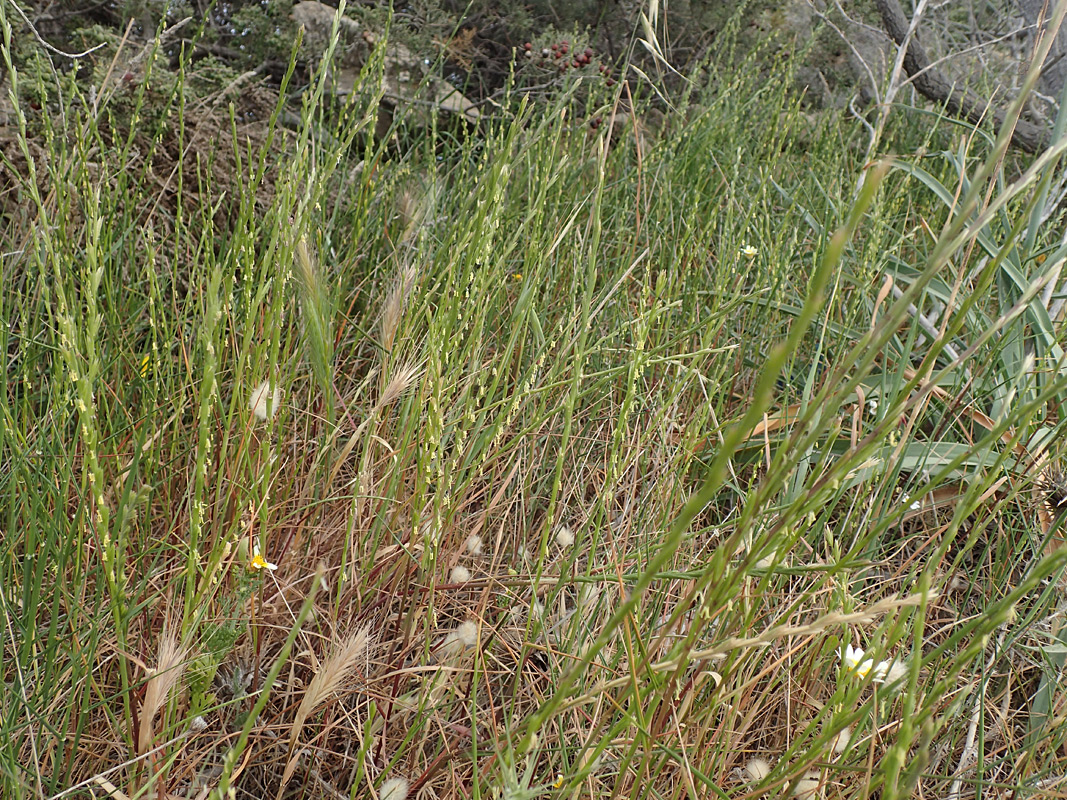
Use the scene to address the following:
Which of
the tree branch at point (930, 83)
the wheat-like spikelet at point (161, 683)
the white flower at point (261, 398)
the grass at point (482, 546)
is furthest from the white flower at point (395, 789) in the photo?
the tree branch at point (930, 83)

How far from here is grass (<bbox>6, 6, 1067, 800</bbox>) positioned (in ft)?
2.36

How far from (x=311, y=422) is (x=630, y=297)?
86 centimetres

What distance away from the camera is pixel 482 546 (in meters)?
1.31

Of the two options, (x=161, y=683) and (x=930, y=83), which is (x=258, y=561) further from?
(x=930, y=83)

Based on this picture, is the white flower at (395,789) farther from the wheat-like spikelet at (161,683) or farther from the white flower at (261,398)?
the white flower at (261,398)

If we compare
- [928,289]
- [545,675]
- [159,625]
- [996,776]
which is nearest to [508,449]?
[545,675]

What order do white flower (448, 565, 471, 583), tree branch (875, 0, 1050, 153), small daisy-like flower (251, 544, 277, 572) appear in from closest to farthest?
small daisy-like flower (251, 544, 277, 572) → white flower (448, 565, 471, 583) → tree branch (875, 0, 1050, 153)

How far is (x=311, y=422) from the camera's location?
1.43 m

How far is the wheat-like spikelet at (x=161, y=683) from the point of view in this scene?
29.2 inches

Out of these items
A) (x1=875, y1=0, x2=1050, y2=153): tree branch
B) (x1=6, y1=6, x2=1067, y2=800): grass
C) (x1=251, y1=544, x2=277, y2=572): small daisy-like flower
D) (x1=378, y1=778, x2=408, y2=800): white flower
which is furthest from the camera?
(x1=875, y1=0, x2=1050, y2=153): tree branch

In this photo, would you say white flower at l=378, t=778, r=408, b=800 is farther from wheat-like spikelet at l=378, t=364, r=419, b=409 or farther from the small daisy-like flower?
wheat-like spikelet at l=378, t=364, r=419, b=409

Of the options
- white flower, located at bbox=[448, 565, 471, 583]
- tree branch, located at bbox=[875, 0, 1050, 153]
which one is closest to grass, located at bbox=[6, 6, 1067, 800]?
white flower, located at bbox=[448, 565, 471, 583]

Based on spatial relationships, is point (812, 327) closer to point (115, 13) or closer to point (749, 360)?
point (749, 360)

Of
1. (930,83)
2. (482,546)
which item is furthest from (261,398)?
(930,83)
